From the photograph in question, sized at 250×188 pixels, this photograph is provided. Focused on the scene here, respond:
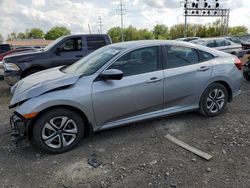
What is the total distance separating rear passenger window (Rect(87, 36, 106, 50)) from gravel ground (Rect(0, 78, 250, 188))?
4059 millimetres

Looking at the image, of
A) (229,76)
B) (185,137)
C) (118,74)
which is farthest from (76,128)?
(229,76)

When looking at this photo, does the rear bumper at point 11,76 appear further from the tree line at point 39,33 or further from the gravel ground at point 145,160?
the tree line at point 39,33

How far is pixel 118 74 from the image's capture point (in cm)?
333

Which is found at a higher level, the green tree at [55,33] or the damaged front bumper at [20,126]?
the green tree at [55,33]

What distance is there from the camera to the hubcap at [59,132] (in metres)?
→ 3.24

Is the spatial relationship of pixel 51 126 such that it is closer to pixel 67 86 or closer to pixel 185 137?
pixel 67 86

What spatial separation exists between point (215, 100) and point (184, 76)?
95 cm

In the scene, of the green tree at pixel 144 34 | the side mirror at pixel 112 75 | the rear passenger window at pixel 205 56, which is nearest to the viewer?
the side mirror at pixel 112 75

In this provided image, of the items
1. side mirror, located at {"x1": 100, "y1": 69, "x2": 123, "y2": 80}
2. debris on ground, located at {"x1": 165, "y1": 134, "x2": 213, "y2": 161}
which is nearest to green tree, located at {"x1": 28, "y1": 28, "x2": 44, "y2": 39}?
side mirror, located at {"x1": 100, "y1": 69, "x2": 123, "y2": 80}

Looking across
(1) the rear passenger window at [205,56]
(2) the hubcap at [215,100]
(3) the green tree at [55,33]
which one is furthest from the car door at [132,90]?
(3) the green tree at [55,33]

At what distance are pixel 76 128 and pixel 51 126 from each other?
1.17ft

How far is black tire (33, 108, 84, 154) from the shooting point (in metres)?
3.18

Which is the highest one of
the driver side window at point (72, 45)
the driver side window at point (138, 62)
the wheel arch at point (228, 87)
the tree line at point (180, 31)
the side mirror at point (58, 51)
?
the tree line at point (180, 31)

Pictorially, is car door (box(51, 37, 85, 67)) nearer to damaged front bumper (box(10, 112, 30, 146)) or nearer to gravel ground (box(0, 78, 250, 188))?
gravel ground (box(0, 78, 250, 188))
